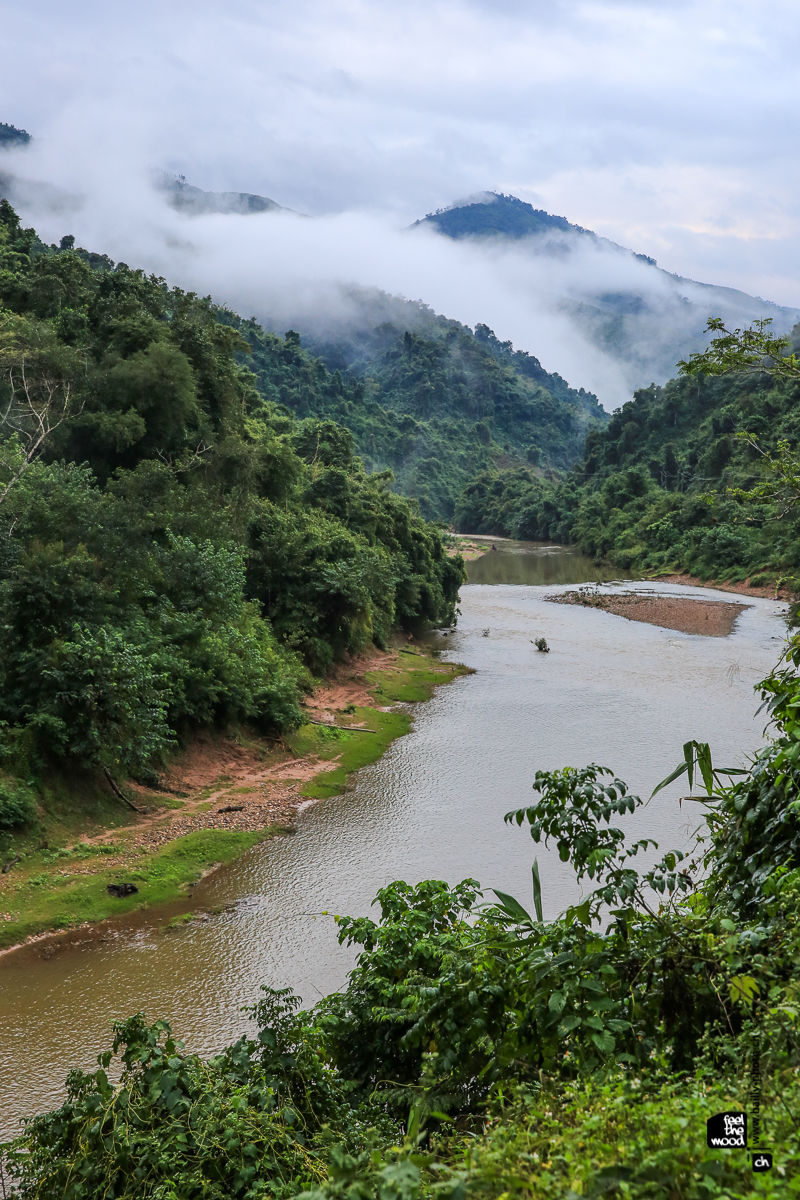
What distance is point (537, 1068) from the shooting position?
158 inches

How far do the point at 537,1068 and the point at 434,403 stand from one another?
4967 inches

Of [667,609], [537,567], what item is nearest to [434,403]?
[537,567]

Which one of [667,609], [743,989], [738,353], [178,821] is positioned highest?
[738,353]

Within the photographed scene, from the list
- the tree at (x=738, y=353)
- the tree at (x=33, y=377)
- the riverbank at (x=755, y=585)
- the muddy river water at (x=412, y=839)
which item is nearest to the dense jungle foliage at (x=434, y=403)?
the riverbank at (x=755, y=585)

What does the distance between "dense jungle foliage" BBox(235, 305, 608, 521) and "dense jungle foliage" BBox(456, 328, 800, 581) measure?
39.4ft

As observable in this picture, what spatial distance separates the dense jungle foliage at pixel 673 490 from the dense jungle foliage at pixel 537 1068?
111 feet

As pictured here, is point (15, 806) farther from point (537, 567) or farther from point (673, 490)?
point (673, 490)

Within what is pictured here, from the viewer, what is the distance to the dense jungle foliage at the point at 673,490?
5025 centimetres

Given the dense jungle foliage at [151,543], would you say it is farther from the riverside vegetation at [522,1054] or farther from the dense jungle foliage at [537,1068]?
the dense jungle foliage at [537,1068]

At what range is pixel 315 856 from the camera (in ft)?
46.8

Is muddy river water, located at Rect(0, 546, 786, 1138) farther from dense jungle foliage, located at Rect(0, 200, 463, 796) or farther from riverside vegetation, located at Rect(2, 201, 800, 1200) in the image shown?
dense jungle foliage, located at Rect(0, 200, 463, 796)

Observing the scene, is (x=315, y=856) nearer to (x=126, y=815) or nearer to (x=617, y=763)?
(x=126, y=815)

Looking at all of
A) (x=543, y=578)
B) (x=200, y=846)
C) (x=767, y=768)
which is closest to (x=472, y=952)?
(x=767, y=768)

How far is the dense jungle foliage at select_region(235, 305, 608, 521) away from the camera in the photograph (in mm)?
92750
